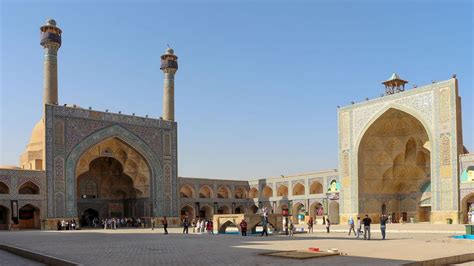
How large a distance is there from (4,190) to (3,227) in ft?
7.34

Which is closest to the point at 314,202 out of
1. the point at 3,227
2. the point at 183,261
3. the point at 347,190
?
the point at 347,190

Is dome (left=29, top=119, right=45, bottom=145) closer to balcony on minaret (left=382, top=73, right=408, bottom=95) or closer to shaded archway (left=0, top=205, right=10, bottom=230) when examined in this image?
shaded archway (left=0, top=205, right=10, bottom=230)

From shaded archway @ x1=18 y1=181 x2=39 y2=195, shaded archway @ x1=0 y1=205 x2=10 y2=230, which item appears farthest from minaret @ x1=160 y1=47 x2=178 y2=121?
shaded archway @ x1=0 y1=205 x2=10 y2=230

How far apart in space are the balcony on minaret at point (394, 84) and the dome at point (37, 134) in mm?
23269

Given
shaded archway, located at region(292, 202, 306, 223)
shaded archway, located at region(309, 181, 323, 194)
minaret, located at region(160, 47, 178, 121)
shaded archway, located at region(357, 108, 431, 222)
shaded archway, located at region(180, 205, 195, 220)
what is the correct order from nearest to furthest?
shaded archway, located at region(357, 108, 431, 222) < minaret, located at region(160, 47, 178, 121) < shaded archway, located at region(309, 181, 323, 194) < shaded archway, located at region(292, 202, 306, 223) < shaded archway, located at region(180, 205, 195, 220)

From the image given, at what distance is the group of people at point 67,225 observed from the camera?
30.4m

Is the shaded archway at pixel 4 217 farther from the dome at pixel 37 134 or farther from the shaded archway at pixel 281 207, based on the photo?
the shaded archway at pixel 281 207

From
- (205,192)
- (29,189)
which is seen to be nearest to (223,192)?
(205,192)

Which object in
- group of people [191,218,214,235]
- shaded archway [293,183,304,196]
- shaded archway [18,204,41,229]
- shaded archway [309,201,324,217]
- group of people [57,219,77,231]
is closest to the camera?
group of people [191,218,214,235]

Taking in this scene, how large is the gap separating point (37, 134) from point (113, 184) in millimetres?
6402

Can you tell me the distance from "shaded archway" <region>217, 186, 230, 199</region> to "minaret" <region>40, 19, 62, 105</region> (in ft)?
59.1

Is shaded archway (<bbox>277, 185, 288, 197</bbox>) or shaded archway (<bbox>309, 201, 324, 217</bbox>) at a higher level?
shaded archway (<bbox>277, 185, 288, 197</bbox>)

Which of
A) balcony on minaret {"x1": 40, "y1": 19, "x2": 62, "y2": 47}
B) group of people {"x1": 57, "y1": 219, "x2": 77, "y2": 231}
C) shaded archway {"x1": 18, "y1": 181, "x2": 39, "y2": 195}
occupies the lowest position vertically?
group of people {"x1": 57, "y1": 219, "x2": 77, "y2": 231}

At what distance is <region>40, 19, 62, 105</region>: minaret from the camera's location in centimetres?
3180
